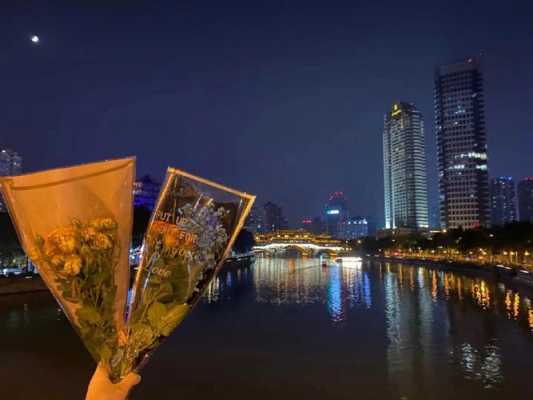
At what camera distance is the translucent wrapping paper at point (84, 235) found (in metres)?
3.05

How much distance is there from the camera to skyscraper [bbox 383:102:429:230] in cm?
17975

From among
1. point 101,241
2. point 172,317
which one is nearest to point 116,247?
point 101,241

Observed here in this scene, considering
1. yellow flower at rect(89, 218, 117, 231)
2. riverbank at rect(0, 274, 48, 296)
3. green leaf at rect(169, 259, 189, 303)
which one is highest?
yellow flower at rect(89, 218, 117, 231)

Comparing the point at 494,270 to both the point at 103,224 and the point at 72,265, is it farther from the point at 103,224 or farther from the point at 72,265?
the point at 72,265

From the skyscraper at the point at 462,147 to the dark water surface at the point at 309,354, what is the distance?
117449 millimetres

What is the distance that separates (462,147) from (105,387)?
14855 cm

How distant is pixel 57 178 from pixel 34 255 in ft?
1.68

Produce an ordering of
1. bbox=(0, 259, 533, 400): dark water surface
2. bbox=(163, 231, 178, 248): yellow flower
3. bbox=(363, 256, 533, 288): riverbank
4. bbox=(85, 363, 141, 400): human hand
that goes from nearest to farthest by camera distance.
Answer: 1. bbox=(85, 363, 141, 400): human hand
2. bbox=(163, 231, 178, 248): yellow flower
3. bbox=(0, 259, 533, 400): dark water surface
4. bbox=(363, 256, 533, 288): riverbank

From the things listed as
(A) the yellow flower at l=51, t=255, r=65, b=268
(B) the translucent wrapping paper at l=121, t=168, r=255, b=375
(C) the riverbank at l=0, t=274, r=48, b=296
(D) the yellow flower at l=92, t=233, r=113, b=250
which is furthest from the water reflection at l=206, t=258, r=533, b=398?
(C) the riverbank at l=0, t=274, r=48, b=296

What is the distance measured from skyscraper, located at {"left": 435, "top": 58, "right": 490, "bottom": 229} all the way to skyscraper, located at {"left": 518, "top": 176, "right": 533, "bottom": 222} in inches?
1977

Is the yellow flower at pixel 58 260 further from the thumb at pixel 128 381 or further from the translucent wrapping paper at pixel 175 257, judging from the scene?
the thumb at pixel 128 381

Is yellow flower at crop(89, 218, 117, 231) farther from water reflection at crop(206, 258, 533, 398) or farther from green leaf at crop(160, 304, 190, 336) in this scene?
water reflection at crop(206, 258, 533, 398)

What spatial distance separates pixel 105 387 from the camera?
3246 millimetres

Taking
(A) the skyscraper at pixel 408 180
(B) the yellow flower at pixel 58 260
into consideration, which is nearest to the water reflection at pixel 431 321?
(B) the yellow flower at pixel 58 260
